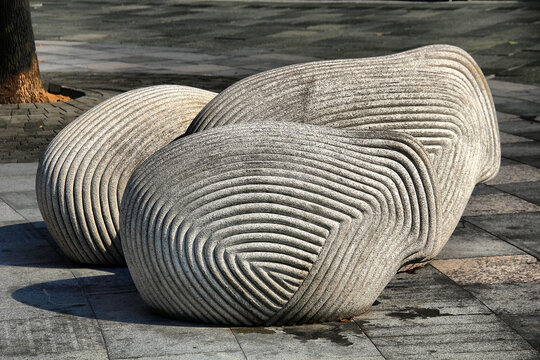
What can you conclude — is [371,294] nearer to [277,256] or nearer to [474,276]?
[277,256]

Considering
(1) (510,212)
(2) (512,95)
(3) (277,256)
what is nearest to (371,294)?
(3) (277,256)

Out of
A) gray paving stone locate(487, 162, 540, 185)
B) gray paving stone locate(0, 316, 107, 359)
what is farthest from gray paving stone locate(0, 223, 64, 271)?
gray paving stone locate(487, 162, 540, 185)

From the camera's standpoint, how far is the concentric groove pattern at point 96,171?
675 centimetres

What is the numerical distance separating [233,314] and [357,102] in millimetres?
1854

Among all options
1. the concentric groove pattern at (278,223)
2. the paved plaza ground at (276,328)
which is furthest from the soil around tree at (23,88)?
the concentric groove pattern at (278,223)

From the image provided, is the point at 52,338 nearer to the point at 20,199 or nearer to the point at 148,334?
the point at 148,334

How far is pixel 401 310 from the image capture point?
5.79 metres

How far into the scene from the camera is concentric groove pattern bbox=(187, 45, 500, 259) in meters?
6.44

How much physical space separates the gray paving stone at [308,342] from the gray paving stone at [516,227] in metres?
2.20

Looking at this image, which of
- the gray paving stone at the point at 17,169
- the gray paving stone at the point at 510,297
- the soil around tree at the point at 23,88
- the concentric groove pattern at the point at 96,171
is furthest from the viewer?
the soil around tree at the point at 23,88

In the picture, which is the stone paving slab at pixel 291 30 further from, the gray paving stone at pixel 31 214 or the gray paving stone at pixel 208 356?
the gray paving stone at pixel 208 356

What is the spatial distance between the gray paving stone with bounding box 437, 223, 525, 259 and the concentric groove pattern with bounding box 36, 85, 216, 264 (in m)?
2.23

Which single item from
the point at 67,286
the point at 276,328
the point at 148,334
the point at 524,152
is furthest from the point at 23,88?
the point at 276,328

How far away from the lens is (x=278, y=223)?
17.4 ft
